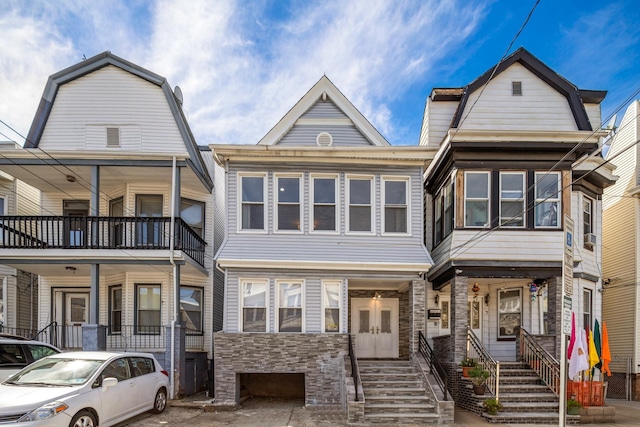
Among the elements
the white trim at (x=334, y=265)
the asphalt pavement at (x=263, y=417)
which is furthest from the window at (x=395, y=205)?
the asphalt pavement at (x=263, y=417)

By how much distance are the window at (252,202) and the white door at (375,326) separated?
13.7 ft

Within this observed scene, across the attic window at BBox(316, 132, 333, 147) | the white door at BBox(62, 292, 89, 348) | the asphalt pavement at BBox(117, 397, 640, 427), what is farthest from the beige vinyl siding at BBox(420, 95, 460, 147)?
the white door at BBox(62, 292, 89, 348)

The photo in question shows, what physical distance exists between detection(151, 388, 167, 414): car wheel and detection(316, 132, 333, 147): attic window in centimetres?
789

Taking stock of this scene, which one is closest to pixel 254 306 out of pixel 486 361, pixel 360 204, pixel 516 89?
pixel 360 204

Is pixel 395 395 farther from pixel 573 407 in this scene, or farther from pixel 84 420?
pixel 84 420

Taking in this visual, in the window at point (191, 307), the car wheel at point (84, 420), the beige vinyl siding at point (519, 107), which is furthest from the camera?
the window at point (191, 307)

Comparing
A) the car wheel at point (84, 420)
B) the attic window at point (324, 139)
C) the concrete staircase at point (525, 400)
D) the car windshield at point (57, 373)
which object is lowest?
the concrete staircase at point (525, 400)

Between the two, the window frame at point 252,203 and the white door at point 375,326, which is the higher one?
the window frame at point 252,203

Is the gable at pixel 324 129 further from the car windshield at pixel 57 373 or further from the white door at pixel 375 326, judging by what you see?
the car windshield at pixel 57 373

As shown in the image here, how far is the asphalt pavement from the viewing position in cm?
932

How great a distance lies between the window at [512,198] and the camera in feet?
38.5

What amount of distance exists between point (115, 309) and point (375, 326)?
8.72 metres

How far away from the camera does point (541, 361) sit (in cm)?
1102

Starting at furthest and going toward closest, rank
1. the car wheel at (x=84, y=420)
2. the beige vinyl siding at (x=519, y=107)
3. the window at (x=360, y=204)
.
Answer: the beige vinyl siding at (x=519, y=107), the window at (x=360, y=204), the car wheel at (x=84, y=420)
